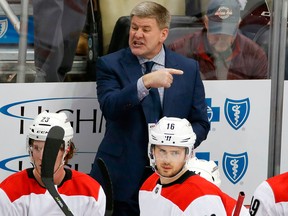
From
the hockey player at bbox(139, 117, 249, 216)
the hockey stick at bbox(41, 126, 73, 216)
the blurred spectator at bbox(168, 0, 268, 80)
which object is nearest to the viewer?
the hockey stick at bbox(41, 126, 73, 216)

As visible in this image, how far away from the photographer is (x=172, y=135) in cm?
636

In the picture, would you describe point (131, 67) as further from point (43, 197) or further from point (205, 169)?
point (43, 197)

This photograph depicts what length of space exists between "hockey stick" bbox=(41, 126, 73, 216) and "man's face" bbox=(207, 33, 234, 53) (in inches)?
90.0

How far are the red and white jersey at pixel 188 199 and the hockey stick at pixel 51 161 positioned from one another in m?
0.65

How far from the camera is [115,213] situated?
23.3 ft

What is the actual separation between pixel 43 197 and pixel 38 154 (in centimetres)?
24

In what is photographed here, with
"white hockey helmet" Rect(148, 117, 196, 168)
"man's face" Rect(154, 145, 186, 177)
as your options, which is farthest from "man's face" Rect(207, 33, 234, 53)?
"man's face" Rect(154, 145, 186, 177)

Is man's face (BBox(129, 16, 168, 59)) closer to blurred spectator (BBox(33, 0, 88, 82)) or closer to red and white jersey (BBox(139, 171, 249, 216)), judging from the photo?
blurred spectator (BBox(33, 0, 88, 82))

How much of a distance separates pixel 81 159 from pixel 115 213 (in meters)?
0.77

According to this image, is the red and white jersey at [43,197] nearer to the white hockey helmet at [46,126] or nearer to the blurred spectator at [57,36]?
the white hockey helmet at [46,126]

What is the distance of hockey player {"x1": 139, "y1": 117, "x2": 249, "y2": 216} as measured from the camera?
6.23m

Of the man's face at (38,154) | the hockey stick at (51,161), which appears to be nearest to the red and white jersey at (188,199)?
the man's face at (38,154)

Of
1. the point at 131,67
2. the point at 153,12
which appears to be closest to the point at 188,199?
the point at 131,67

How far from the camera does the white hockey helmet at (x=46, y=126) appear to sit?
21.1 ft
